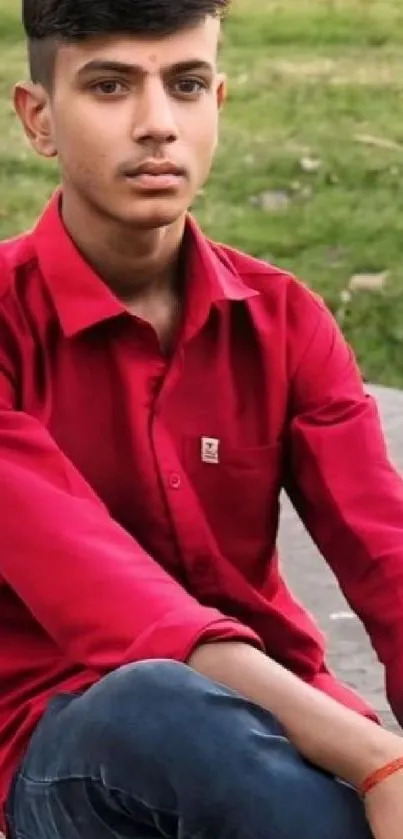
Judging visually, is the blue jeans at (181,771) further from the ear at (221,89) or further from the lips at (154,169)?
the ear at (221,89)

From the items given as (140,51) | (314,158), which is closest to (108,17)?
(140,51)

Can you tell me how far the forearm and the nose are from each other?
55cm

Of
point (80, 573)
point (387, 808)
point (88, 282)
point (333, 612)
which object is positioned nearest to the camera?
point (387, 808)

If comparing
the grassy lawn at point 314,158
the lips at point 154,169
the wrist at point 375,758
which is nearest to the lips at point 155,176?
the lips at point 154,169

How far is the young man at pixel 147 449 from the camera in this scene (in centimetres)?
179

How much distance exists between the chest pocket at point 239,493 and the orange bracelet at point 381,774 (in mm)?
508

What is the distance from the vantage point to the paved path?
311 cm

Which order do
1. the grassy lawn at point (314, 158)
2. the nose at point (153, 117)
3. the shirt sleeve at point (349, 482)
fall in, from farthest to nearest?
1. the grassy lawn at point (314, 158)
2. the shirt sleeve at point (349, 482)
3. the nose at point (153, 117)

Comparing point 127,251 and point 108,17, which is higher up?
point 108,17

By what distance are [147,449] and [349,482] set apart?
24cm

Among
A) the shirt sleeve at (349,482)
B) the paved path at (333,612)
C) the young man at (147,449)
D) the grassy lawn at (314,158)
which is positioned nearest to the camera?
the young man at (147,449)

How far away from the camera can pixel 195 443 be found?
2.09m

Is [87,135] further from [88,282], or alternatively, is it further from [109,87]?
[88,282]

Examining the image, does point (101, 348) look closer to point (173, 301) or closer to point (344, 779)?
point (173, 301)
